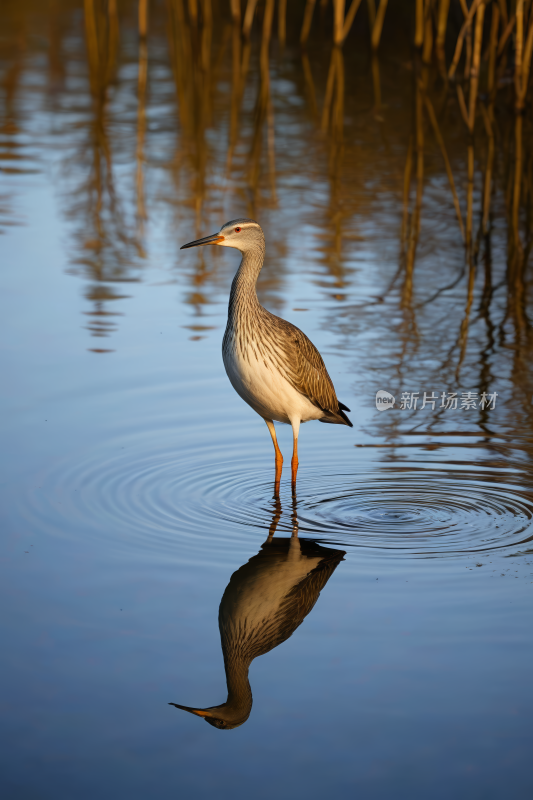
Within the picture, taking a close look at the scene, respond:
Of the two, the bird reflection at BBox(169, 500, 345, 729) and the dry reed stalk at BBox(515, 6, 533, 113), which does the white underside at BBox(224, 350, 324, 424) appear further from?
the dry reed stalk at BBox(515, 6, 533, 113)

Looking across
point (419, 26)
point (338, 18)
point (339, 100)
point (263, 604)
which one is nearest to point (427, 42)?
point (419, 26)

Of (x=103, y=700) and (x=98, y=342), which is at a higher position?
(x=103, y=700)

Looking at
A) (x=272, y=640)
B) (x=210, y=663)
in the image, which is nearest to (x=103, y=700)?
(x=210, y=663)

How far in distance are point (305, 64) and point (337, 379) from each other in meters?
15.4

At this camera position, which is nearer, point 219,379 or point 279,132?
point 219,379

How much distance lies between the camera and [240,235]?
585cm

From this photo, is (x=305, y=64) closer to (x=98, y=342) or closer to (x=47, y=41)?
(x=47, y=41)

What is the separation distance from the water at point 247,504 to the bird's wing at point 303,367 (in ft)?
1.48

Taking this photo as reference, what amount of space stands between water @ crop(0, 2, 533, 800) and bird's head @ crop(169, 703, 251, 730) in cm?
4

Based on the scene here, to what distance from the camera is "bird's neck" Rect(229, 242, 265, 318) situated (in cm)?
570

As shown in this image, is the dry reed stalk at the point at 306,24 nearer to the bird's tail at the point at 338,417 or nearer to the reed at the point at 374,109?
the reed at the point at 374,109

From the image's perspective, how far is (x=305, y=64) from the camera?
70.0ft

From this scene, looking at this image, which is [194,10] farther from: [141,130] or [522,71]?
[522,71]

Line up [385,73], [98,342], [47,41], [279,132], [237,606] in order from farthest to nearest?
[47,41]
[385,73]
[279,132]
[98,342]
[237,606]
